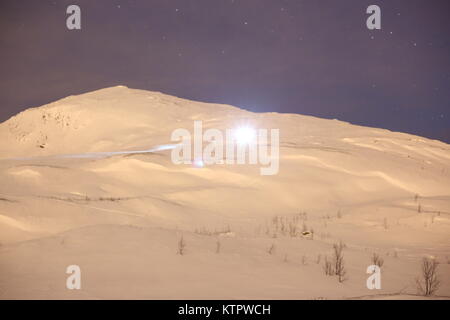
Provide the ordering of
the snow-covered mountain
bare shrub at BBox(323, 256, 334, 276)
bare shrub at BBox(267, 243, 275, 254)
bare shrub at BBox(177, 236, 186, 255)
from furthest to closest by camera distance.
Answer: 1. bare shrub at BBox(267, 243, 275, 254)
2. bare shrub at BBox(177, 236, 186, 255)
3. bare shrub at BBox(323, 256, 334, 276)
4. the snow-covered mountain

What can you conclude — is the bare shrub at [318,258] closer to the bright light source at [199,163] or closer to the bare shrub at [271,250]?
the bare shrub at [271,250]

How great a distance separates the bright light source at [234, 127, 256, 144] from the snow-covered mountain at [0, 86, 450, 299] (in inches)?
40.0

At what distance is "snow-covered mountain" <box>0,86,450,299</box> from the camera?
4031 mm

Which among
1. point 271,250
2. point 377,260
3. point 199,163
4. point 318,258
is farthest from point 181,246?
point 199,163

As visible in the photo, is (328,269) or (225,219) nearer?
(328,269)

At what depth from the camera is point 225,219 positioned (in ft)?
27.3

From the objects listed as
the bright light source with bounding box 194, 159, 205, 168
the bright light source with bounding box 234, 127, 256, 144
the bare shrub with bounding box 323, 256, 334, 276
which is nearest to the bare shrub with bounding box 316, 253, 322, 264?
the bare shrub with bounding box 323, 256, 334, 276

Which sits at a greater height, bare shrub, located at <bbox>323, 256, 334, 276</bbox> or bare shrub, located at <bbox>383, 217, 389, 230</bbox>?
bare shrub, located at <bbox>383, 217, 389, 230</bbox>

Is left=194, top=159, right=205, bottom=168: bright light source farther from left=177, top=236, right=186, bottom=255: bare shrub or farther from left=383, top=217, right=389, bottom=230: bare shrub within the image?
left=177, top=236, right=186, bottom=255: bare shrub

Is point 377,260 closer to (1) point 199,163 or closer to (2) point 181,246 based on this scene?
(2) point 181,246

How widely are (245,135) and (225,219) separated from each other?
29.3 feet

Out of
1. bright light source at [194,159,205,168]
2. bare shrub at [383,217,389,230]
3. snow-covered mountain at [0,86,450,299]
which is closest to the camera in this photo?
snow-covered mountain at [0,86,450,299]

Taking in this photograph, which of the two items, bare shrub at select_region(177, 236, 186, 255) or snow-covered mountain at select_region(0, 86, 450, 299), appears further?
bare shrub at select_region(177, 236, 186, 255)

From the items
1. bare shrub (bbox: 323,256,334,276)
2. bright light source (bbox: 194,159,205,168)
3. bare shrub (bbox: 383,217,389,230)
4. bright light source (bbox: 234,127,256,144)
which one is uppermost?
bright light source (bbox: 234,127,256,144)
